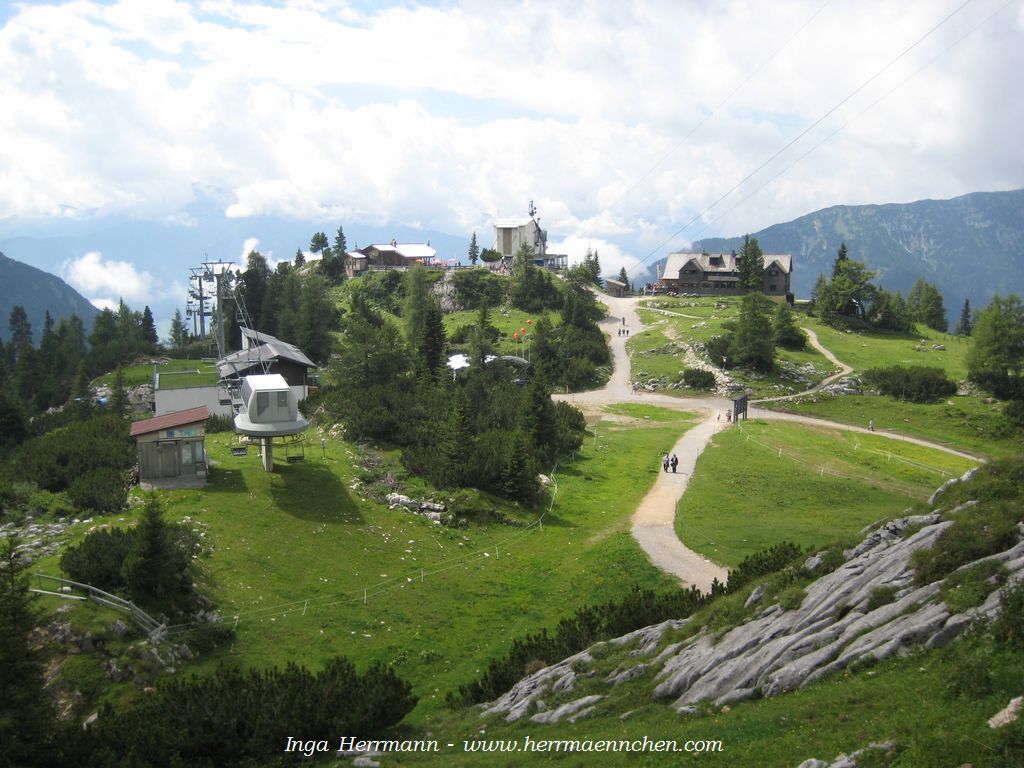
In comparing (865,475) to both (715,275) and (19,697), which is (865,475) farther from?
(715,275)

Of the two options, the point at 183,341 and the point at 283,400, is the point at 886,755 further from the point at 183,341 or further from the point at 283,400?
the point at 183,341

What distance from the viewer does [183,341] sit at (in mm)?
132000

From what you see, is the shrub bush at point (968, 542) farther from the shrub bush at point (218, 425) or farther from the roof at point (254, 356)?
the roof at point (254, 356)

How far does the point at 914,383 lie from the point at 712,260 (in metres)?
62.3

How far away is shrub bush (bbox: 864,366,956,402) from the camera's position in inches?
2768

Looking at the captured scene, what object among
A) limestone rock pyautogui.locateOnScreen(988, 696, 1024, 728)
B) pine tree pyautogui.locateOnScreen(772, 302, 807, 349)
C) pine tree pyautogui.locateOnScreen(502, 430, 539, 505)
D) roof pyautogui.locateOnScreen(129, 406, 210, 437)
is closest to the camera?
limestone rock pyautogui.locateOnScreen(988, 696, 1024, 728)

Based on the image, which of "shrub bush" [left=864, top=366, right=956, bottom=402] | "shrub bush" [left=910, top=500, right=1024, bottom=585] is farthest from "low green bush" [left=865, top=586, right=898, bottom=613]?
"shrub bush" [left=864, top=366, right=956, bottom=402]

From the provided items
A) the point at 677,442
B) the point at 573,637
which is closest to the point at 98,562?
the point at 573,637

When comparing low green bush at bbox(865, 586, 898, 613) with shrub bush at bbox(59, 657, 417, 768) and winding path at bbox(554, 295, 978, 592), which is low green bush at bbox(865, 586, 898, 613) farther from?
winding path at bbox(554, 295, 978, 592)

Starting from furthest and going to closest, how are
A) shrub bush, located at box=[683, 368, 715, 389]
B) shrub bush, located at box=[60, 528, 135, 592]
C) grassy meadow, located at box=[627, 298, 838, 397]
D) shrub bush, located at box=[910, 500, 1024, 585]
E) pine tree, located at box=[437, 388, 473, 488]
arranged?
shrub bush, located at box=[683, 368, 715, 389], grassy meadow, located at box=[627, 298, 838, 397], pine tree, located at box=[437, 388, 473, 488], shrub bush, located at box=[60, 528, 135, 592], shrub bush, located at box=[910, 500, 1024, 585]

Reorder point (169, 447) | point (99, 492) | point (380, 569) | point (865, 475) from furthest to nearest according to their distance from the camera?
point (865, 475) < point (169, 447) < point (99, 492) < point (380, 569)

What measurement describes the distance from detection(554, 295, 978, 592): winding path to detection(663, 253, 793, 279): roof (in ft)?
61.4

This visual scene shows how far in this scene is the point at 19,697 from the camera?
1570 cm

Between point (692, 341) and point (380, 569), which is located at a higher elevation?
point (692, 341)
